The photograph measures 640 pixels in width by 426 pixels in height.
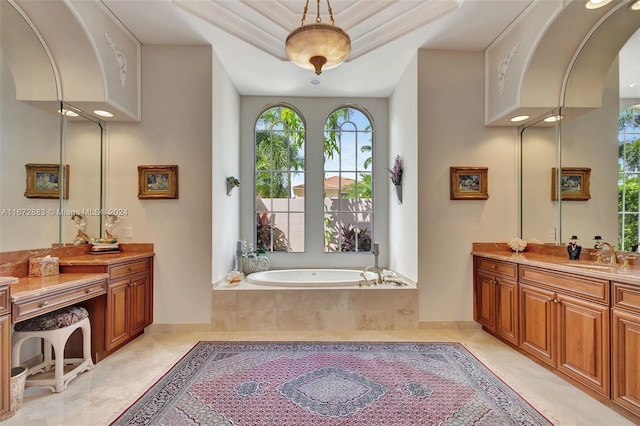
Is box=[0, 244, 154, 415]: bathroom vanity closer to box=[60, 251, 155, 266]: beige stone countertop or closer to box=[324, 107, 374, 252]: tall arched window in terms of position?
box=[60, 251, 155, 266]: beige stone countertop

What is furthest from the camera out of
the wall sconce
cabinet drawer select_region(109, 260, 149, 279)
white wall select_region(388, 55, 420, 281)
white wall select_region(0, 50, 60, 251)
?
the wall sconce

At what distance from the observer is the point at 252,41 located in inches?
124

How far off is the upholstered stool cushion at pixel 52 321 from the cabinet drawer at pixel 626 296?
→ 378 centimetres

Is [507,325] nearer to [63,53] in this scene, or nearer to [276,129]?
[276,129]

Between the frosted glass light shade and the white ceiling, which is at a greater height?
the white ceiling

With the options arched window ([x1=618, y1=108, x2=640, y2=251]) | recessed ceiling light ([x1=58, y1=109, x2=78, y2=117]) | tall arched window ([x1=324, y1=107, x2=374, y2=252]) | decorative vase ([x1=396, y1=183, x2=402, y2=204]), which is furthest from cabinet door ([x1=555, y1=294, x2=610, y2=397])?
recessed ceiling light ([x1=58, y1=109, x2=78, y2=117])

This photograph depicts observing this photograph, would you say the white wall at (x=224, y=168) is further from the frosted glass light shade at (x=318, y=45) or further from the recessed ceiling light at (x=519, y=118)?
the recessed ceiling light at (x=519, y=118)

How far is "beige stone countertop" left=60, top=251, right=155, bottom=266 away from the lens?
2.63 meters

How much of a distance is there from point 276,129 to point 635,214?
414 cm

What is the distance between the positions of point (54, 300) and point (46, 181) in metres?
1.15

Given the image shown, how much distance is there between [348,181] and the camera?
187 inches

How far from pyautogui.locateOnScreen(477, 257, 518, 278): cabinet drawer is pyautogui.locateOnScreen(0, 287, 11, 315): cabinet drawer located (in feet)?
12.5

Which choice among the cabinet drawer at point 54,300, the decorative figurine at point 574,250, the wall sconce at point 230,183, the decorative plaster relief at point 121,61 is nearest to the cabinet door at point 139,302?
the cabinet drawer at point 54,300

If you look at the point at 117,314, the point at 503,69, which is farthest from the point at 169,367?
the point at 503,69
